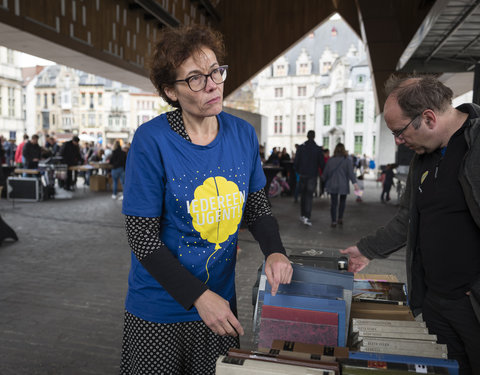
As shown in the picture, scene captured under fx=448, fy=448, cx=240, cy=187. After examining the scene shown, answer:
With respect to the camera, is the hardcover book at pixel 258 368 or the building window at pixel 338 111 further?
the building window at pixel 338 111

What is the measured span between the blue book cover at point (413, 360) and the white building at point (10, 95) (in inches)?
1937

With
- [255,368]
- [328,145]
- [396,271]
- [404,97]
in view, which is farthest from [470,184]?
[328,145]

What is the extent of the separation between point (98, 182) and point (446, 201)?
16925 mm

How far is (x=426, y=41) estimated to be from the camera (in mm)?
A: 8195

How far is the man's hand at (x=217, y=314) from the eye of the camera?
135 centimetres

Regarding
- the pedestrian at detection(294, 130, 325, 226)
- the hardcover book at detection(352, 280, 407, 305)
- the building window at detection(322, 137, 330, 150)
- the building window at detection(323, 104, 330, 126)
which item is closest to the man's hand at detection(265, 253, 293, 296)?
the hardcover book at detection(352, 280, 407, 305)

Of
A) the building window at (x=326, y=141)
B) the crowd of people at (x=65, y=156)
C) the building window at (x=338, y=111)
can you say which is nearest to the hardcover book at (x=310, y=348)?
the crowd of people at (x=65, y=156)

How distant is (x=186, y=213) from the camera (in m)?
1.52

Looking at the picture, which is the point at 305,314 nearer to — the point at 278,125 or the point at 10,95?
the point at 10,95

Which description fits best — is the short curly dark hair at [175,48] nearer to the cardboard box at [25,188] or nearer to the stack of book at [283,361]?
the stack of book at [283,361]

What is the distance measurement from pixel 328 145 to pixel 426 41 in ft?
154

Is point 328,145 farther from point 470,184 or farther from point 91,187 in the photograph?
point 470,184

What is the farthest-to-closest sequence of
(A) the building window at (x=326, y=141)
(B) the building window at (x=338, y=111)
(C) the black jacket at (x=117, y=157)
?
(A) the building window at (x=326, y=141), (B) the building window at (x=338, y=111), (C) the black jacket at (x=117, y=157)

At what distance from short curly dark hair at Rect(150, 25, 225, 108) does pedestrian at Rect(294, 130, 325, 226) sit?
899cm
